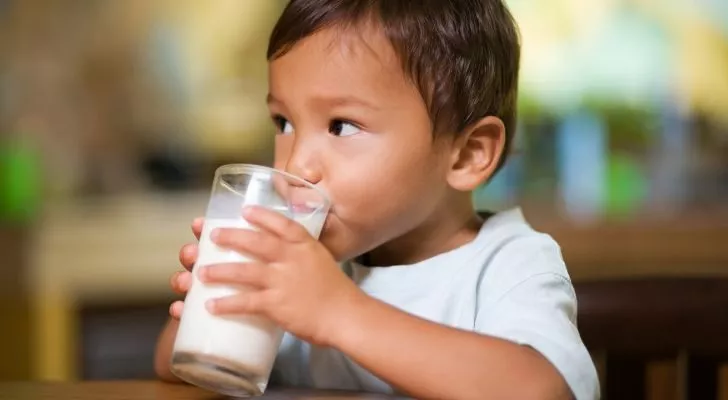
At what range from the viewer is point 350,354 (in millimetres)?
738

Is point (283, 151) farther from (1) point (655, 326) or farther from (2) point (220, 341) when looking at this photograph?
(1) point (655, 326)

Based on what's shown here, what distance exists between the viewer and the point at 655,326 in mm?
1103

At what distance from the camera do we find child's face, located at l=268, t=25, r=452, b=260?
861 mm

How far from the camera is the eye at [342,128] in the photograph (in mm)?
871

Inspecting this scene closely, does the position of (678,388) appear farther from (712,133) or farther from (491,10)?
(712,133)

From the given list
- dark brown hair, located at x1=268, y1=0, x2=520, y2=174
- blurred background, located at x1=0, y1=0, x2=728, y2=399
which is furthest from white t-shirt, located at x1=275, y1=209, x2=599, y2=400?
blurred background, located at x1=0, y1=0, x2=728, y2=399

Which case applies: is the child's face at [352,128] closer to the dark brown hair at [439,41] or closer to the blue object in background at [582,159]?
the dark brown hair at [439,41]

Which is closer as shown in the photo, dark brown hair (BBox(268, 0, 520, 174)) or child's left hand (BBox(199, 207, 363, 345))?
child's left hand (BBox(199, 207, 363, 345))

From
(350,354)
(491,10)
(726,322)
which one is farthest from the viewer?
(726,322)

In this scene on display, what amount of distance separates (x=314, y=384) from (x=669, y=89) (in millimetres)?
1998

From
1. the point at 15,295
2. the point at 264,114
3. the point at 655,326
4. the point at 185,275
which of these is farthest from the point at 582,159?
the point at 185,275

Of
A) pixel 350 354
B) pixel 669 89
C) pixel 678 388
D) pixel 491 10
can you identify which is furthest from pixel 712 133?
pixel 350 354

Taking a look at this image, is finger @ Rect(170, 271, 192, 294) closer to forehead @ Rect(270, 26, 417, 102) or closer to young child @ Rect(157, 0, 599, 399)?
young child @ Rect(157, 0, 599, 399)

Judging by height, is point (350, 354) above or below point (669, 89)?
above
